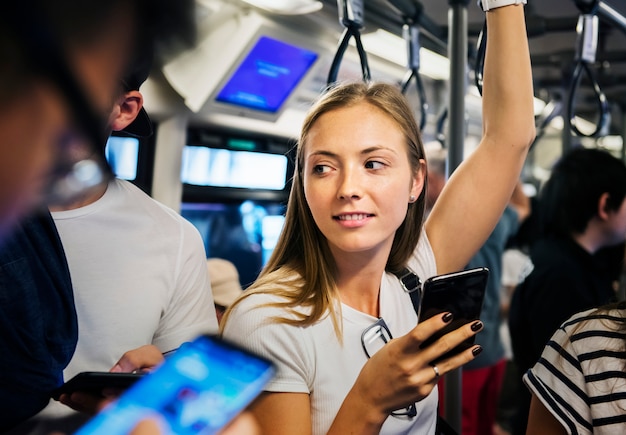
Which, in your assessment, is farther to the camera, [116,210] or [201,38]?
[116,210]

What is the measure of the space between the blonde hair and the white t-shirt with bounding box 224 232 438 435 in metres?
0.02

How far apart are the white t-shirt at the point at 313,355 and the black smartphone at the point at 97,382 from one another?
1.20ft

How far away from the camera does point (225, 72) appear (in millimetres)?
2379

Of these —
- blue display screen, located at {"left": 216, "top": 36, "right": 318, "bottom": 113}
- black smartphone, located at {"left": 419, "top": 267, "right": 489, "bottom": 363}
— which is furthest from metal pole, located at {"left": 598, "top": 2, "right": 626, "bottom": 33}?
black smartphone, located at {"left": 419, "top": 267, "right": 489, "bottom": 363}

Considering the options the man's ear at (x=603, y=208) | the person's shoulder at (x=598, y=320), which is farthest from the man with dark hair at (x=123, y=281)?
the man's ear at (x=603, y=208)

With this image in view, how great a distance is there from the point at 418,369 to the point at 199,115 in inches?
74.8

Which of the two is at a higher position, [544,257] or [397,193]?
[397,193]

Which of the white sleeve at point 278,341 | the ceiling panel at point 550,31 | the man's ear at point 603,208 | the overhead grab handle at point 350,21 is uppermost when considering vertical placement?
the ceiling panel at point 550,31

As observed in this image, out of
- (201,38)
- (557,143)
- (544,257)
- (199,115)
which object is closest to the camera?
(201,38)

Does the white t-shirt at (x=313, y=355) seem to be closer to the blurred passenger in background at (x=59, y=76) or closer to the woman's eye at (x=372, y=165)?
the woman's eye at (x=372, y=165)

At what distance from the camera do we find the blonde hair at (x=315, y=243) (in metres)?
1.19

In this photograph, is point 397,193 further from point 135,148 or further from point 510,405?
point 510,405

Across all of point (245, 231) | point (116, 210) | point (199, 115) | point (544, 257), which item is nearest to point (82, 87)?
point (116, 210)

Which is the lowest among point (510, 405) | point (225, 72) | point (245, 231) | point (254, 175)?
point (510, 405)
